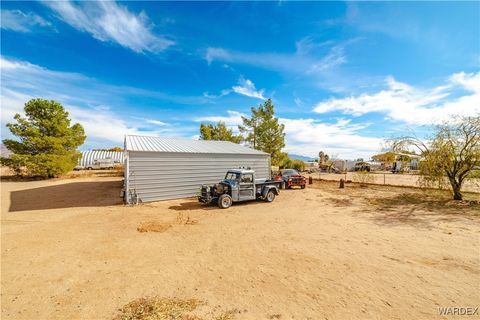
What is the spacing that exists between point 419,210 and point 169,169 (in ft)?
45.2

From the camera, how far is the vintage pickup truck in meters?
11.1

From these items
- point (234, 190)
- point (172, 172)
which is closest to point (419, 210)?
point (234, 190)

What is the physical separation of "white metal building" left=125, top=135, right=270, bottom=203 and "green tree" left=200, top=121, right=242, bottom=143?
17875mm

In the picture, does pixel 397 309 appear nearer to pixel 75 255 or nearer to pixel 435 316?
pixel 435 316

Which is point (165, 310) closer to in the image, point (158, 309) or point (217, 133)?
point (158, 309)

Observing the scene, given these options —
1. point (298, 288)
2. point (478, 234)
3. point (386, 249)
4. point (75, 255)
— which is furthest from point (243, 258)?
point (478, 234)

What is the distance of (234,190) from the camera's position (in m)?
11.3

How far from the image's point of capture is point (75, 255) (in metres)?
5.52

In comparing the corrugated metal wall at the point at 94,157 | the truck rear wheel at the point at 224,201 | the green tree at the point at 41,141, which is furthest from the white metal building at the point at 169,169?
the corrugated metal wall at the point at 94,157

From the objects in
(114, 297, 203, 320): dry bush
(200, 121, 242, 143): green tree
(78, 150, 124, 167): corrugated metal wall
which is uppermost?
(200, 121, 242, 143): green tree

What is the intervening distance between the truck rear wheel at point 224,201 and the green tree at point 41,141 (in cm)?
2348

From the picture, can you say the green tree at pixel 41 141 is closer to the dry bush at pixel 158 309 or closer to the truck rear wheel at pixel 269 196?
the truck rear wheel at pixel 269 196

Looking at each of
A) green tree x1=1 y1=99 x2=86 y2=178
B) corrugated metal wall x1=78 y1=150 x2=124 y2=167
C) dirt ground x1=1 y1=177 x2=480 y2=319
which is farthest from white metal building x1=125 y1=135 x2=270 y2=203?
corrugated metal wall x1=78 y1=150 x2=124 y2=167

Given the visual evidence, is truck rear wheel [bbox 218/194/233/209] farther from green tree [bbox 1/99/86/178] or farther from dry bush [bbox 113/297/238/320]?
green tree [bbox 1/99/86/178]
